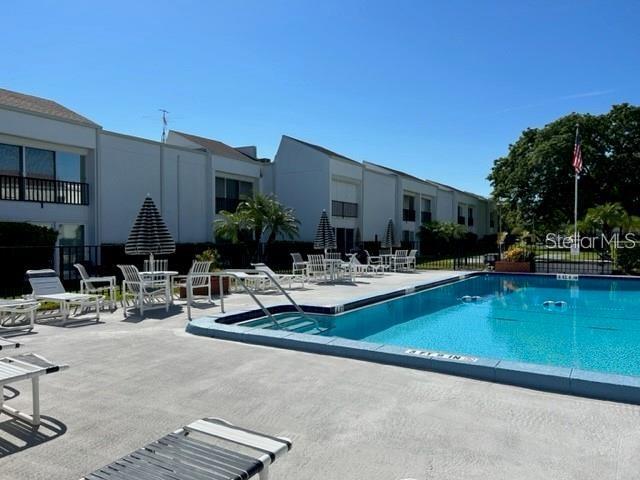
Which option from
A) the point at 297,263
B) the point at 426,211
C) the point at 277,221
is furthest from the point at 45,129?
the point at 426,211

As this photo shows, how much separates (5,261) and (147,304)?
7.22 meters

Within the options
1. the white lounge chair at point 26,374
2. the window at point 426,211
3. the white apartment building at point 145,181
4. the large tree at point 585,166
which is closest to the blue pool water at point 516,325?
the white lounge chair at point 26,374

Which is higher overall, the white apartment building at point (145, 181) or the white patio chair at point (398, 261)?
the white apartment building at point (145, 181)

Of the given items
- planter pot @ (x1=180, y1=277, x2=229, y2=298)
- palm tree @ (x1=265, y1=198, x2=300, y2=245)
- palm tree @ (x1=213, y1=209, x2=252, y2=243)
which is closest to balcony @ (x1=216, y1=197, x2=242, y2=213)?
palm tree @ (x1=213, y1=209, x2=252, y2=243)

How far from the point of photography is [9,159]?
16.1m

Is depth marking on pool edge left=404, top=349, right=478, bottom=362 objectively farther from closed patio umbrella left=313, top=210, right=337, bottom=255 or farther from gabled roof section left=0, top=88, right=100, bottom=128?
gabled roof section left=0, top=88, right=100, bottom=128

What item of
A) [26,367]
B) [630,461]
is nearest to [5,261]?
[26,367]

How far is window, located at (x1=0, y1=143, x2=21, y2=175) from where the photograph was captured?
15914 millimetres

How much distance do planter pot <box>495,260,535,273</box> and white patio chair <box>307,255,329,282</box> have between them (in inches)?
337

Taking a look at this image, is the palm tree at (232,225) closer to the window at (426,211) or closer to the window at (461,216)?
the window at (426,211)

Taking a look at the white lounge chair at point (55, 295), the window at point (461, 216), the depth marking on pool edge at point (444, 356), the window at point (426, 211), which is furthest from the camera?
the window at point (461, 216)

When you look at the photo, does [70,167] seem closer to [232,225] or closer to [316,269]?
[232,225]

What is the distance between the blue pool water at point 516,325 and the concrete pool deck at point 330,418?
3491 mm

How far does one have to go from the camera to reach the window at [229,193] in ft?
79.0
